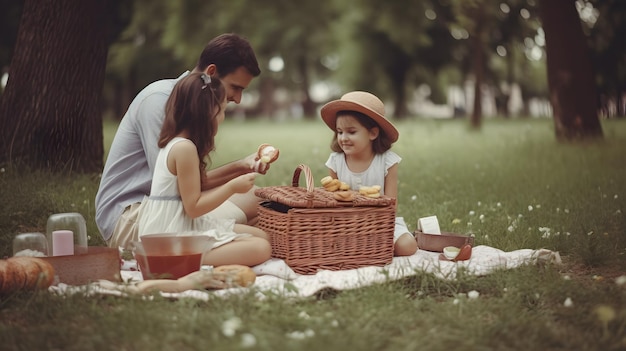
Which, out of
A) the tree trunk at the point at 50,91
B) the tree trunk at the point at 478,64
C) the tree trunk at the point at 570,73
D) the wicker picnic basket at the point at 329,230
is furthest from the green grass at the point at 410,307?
the tree trunk at the point at 478,64

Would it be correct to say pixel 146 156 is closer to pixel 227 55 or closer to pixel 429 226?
pixel 227 55

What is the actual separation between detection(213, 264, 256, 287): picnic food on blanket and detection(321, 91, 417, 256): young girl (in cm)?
139

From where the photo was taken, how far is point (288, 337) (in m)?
2.90

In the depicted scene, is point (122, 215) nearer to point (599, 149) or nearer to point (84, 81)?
point (84, 81)

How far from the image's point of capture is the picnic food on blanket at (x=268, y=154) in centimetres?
444

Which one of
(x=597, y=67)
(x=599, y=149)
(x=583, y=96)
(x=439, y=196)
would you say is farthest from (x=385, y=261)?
(x=597, y=67)

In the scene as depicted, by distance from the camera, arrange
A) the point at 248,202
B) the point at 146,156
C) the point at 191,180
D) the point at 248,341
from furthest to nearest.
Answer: the point at 248,202 → the point at 146,156 → the point at 191,180 → the point at 248,341

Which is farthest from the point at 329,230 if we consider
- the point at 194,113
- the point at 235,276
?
the point at 194,113

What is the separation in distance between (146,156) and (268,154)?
0.92m

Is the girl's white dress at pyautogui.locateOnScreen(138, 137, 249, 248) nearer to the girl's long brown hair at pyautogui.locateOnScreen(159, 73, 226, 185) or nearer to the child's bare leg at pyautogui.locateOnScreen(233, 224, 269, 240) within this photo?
the girl's long brown hair at pyautogui.locateOnScreen(159, 73, 226, 185)

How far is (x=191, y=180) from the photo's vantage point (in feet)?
13.7

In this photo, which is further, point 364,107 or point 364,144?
point 364,144

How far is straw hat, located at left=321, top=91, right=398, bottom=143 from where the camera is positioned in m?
4.91

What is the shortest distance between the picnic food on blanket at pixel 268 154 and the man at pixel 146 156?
66mm
